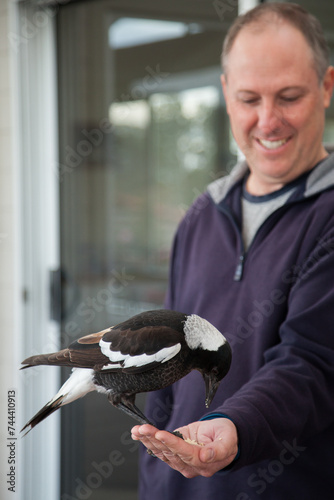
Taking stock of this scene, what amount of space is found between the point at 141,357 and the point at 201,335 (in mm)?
59

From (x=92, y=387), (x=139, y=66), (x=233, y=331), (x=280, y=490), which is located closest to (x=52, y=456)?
(x=280, y=490)

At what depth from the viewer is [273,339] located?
2.85 feet

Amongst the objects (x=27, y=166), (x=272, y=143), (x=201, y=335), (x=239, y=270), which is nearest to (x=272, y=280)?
(x=239, y=270)

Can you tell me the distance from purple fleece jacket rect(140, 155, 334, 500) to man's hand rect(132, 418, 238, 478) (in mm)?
26

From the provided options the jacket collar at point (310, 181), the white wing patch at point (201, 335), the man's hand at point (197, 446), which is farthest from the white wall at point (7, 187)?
the white wing patch at point (201, 335)

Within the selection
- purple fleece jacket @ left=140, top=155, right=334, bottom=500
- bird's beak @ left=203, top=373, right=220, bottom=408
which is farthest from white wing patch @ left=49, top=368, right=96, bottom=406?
purple fleece jacket @ left=140, top=155, right=334, bottom=500

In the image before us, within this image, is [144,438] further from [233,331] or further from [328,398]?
[328,398]

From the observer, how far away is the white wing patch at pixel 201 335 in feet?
1.76

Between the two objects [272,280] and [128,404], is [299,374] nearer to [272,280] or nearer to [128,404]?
[272,280]

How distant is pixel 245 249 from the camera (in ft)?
2.76

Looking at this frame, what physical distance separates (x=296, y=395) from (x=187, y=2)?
1.55 meters

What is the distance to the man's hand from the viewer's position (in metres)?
0.54

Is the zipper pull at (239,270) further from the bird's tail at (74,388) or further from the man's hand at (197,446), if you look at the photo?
the bird's tail at (74,388)

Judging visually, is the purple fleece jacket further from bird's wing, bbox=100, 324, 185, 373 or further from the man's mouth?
bird's wing, bbox=100, 324, 185, 373
